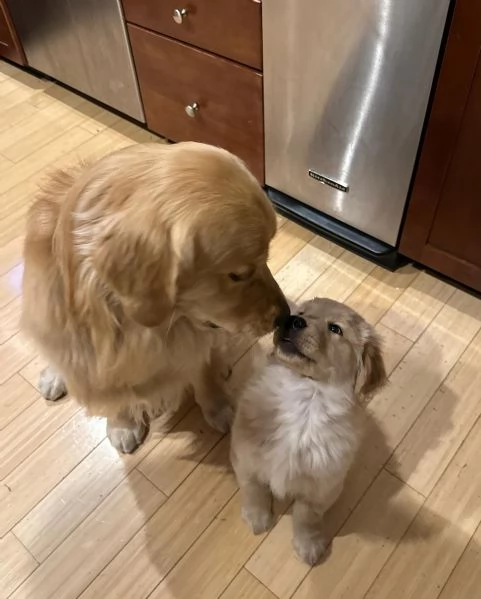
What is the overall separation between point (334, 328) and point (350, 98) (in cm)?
72

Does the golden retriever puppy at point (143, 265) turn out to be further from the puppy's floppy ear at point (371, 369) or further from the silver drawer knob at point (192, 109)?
the silver drawer knob at point (192, 109)

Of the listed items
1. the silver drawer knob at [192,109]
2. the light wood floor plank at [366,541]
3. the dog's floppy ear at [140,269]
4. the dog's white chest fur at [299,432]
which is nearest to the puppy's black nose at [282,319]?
the dog's white chest fur at [299,432]

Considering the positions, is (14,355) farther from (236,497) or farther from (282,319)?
(282,319)

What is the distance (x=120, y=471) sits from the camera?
1401mm

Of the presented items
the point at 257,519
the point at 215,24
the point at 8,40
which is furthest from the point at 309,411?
the point at 8,40

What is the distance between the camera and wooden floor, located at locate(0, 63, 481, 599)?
124 centimetres

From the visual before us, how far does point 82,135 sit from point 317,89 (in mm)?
1162

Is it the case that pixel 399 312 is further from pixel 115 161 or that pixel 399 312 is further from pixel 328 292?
pixel 115 161

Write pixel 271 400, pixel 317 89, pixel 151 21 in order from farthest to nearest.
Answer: pixel 151 21, pixel 317 89, pixel 271 400

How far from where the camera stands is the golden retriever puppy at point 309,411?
3.44ft

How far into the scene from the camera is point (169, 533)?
130 centimetres

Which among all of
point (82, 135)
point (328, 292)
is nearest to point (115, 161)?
point (328, 292)

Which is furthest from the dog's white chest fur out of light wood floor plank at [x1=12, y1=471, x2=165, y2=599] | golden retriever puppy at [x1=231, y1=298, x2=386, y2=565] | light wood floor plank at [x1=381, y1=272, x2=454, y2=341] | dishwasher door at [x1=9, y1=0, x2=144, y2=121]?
dishwasher door at [x1=9, y1=0, x2=144, y2=121]

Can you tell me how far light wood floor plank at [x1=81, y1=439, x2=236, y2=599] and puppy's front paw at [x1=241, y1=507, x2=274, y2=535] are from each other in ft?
0.27
